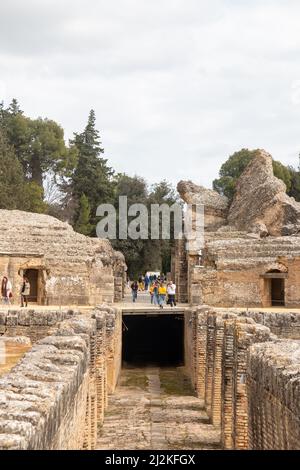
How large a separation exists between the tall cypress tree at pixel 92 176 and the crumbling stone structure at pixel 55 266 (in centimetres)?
2209

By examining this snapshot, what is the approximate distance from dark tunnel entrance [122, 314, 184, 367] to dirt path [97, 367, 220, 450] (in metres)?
6.60

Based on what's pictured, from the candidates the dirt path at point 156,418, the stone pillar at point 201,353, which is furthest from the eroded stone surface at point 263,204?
the stone pillar at point 201,353

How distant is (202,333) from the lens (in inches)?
758

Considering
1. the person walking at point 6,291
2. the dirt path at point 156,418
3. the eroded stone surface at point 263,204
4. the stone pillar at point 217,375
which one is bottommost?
the dirt path at point 156,418

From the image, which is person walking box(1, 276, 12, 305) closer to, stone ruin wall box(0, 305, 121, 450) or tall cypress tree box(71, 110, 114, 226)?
stone ruin wall box(0, 305, 121, 450)

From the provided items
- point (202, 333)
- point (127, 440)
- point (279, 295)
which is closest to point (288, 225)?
point (279, 295)

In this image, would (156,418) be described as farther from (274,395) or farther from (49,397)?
(49,397)

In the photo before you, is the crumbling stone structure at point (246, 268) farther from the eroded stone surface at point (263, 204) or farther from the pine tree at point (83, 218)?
the pine tree at point (83, 218)

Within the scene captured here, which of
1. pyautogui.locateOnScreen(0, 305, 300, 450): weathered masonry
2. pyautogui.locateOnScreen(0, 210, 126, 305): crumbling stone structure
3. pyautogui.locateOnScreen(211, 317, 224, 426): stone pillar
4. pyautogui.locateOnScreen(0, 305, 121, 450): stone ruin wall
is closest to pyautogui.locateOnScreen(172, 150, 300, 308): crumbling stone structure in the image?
pyautogui.locateOnScreen(0, 210, 126, 305): crumbling stone structure

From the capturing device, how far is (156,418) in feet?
53.8

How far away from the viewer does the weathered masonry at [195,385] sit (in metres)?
5.98

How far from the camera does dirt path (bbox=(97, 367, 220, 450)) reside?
45.4ft
